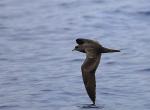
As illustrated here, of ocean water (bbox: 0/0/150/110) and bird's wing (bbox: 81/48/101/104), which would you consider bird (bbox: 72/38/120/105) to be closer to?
bird's wing (bbox: 81/48/101/104)

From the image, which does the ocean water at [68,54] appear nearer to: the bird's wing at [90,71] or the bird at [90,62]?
the bird at [90,62]

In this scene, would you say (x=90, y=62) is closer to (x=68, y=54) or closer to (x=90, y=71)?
(x=90, y=71)

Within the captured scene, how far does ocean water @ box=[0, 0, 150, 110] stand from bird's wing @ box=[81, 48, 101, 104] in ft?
7.74

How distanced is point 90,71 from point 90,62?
38 centimetres

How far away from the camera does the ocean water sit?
20781 mm

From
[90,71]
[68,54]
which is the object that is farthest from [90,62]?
[68,54]

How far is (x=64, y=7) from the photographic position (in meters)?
30.9

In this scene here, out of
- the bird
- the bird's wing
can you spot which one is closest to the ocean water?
the bird

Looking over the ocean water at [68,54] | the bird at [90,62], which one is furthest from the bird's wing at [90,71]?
the ocean water at [68,54]

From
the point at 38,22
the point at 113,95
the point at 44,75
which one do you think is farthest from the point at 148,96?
the point at 38,22

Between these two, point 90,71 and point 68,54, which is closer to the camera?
point 90,71

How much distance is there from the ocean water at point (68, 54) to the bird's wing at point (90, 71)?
2.36 metres

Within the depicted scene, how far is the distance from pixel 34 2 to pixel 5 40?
4990mm

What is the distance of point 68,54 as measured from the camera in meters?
25.3
